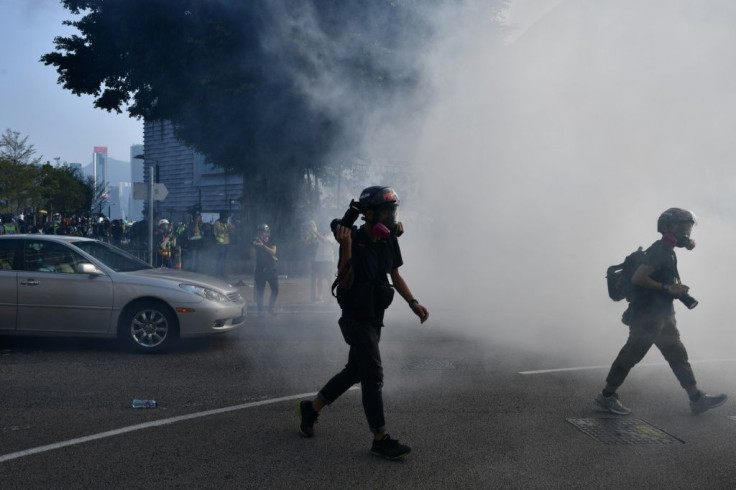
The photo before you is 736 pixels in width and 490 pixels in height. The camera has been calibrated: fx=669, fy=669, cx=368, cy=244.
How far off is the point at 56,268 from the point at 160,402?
2.80m

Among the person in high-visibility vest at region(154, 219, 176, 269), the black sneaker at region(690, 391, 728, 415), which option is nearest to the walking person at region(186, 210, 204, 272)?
the person in high-visibility vest at region(154, 219, 176, 269)

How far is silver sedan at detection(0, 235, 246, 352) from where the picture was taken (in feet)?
22.7

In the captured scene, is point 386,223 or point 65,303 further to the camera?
point 65,303

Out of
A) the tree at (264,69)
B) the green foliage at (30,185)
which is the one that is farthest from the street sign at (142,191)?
the green foliage at (30,185)

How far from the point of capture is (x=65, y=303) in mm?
6906

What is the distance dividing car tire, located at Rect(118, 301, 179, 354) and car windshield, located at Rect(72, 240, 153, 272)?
569mm

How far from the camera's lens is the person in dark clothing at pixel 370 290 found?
3871 mm

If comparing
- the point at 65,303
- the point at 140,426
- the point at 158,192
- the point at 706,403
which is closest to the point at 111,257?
the point at 65,303

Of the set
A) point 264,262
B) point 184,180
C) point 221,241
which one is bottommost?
point 264,262

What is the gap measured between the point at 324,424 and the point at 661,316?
2.57 metres

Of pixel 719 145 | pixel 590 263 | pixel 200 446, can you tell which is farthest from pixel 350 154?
pixel 200 446

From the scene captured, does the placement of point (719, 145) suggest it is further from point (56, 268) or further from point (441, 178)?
point (56, 268)

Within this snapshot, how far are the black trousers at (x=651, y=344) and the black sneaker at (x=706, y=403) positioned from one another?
0.12 meters

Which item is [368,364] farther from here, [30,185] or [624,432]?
[30,185]
